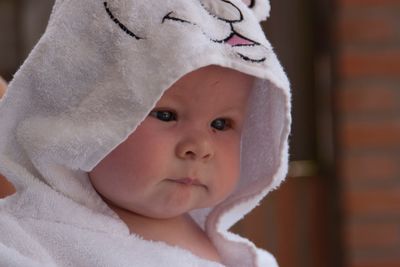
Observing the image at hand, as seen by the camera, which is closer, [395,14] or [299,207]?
[395,14]

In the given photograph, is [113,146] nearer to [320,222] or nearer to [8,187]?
[8,187]

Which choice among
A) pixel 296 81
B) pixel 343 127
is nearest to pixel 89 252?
pixel 343 127

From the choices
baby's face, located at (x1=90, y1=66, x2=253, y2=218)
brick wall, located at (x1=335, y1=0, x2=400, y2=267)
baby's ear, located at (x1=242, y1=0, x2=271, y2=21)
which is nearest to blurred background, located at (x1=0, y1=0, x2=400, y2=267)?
brick wall, located at (x1=335, y1=0, x2=400, y2=267)

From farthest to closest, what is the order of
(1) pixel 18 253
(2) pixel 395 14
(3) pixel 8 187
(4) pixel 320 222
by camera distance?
(4) pixel 320 222 < (2) pixel 395 14 < (3) pixel 8 187 < (1) pixel 18 253

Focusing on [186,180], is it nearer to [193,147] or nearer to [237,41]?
[193,147]

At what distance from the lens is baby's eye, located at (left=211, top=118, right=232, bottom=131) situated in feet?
3.01

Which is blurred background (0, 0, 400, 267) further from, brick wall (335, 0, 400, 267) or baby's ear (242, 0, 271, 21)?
baby's ear (242, 0, 271, 21)

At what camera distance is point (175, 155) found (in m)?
0.87

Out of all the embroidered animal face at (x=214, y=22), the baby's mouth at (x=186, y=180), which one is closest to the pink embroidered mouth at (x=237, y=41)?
the embroidered animal face at (x=214, y=22)

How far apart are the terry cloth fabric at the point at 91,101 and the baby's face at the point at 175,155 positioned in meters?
0.03

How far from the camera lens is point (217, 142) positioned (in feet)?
3.00

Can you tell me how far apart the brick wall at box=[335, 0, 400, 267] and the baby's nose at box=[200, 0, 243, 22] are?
1.52m

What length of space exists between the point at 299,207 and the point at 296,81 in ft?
1.23

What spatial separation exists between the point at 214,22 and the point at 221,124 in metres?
0.11
